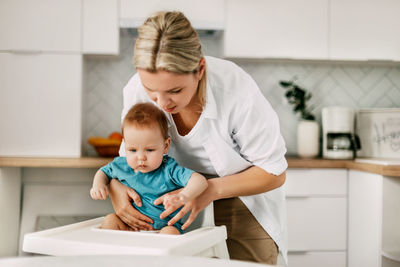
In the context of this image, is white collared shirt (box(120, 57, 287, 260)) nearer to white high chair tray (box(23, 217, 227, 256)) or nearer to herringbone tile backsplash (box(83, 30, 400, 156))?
white high chair tray (box(23, 217, 227, 256))

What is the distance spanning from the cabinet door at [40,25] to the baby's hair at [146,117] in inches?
53.4

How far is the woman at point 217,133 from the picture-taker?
3.34 ft

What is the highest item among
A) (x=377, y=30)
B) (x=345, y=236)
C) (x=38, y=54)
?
(x=377, y=30)

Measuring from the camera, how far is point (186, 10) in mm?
2455

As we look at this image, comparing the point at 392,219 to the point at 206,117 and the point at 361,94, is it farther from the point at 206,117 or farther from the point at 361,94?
the point at 206,117

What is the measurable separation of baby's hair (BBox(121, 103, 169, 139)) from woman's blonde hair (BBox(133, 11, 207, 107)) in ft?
0.64

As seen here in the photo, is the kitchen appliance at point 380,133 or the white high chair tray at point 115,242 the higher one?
the kitchen appliance at point 380,133

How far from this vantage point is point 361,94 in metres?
2.83

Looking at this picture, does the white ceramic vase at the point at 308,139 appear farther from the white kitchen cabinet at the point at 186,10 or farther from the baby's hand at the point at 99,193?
the baby's hand at the point at 99,193

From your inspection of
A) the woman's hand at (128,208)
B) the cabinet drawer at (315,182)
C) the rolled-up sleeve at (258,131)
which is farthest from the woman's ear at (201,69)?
the cabinet drawer at (315,182)

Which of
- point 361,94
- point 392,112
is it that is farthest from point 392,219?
point 361,94

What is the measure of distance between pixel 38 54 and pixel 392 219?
208cm

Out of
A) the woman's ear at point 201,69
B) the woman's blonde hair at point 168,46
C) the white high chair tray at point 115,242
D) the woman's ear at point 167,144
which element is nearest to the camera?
the white high chair tray at point 115,242

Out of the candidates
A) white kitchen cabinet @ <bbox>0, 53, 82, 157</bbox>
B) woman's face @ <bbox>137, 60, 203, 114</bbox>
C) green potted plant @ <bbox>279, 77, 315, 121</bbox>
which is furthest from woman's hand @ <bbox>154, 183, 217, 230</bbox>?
green potted plant @ <bbox>279, 77, 315, 121</bbox>
